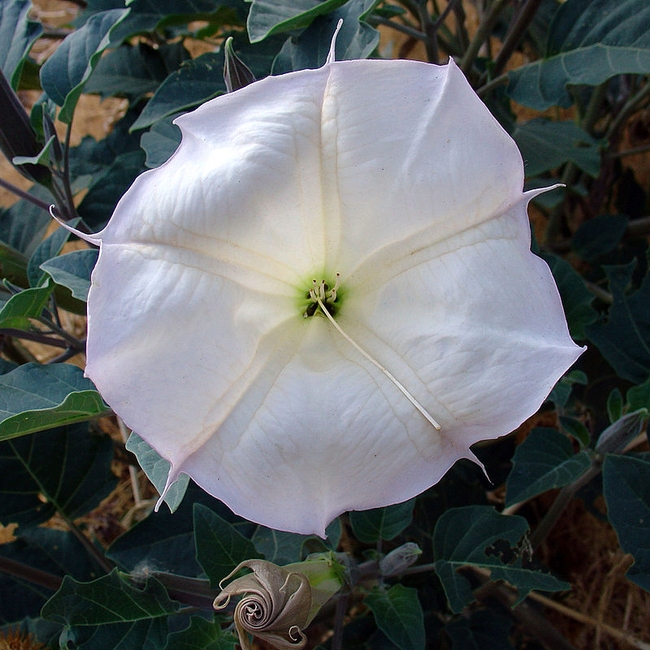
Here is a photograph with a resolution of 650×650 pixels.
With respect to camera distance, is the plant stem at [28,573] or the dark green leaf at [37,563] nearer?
the plant stem at [28,573]

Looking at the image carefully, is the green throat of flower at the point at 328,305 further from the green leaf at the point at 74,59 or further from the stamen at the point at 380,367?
the green leaf at the point at 74,59

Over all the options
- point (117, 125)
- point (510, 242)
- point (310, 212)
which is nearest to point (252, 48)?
point (117, 125)

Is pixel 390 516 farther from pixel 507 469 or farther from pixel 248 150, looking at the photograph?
pixel 248 150

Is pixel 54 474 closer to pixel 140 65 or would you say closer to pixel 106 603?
pixel 106 603

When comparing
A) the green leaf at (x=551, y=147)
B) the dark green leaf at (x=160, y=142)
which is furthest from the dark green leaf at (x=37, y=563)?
the green leaf at (x=551, y=147)

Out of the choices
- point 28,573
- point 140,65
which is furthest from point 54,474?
point 140,65

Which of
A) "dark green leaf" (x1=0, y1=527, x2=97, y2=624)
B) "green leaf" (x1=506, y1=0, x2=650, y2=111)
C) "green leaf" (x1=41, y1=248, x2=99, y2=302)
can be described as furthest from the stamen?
"dark green leaf" (x1=0, y1=527, x2=97, y2=624)
